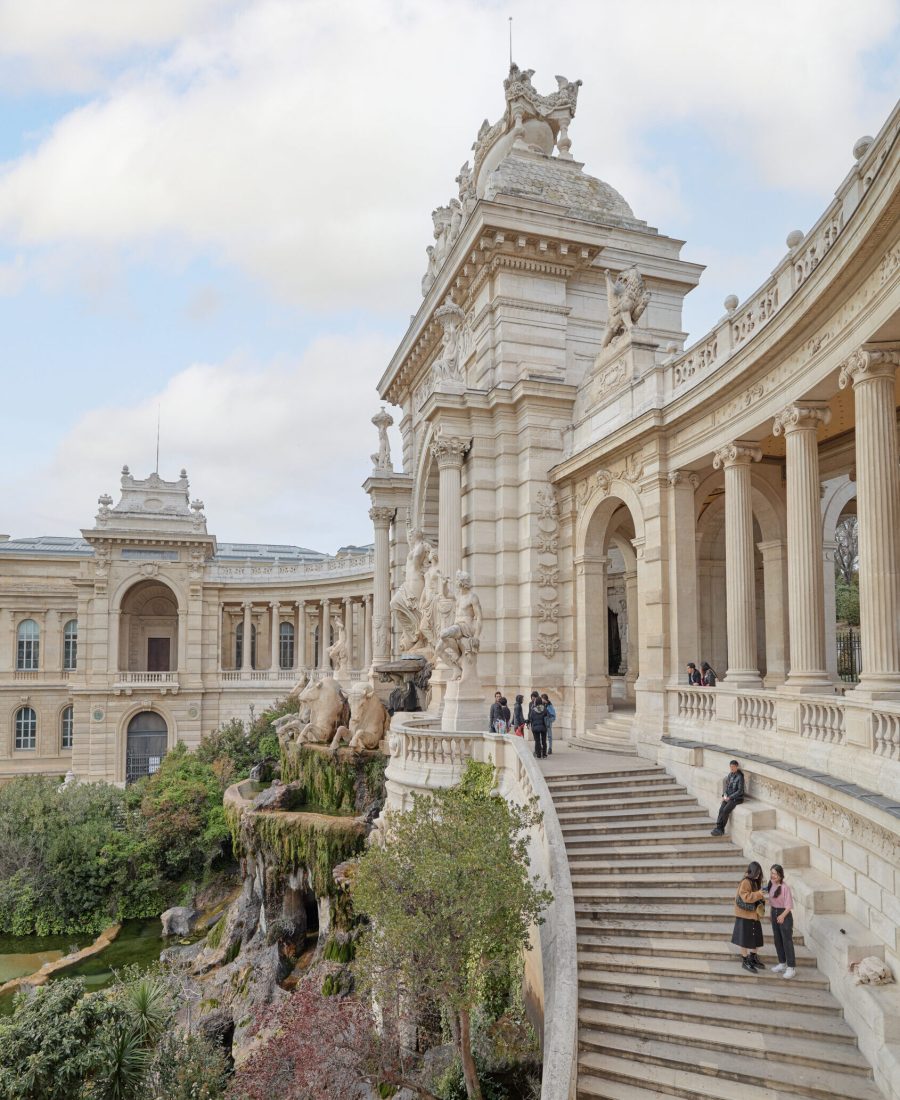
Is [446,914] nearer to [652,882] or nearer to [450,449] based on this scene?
[652,882]

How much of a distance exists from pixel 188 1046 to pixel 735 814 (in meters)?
9.81

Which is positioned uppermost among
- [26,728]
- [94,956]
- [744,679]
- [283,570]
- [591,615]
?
[283,570]

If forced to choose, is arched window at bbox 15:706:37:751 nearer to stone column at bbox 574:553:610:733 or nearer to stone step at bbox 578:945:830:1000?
stone column at bbox 574:553:610:733

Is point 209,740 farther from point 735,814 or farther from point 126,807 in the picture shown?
point 735,814

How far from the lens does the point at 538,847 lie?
1227 centimetres

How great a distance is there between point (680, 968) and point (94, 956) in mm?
23982

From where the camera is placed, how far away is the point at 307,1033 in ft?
35.3

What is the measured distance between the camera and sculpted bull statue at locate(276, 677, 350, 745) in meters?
24.7

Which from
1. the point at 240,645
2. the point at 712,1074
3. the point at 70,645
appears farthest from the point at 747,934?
the point at 240,645

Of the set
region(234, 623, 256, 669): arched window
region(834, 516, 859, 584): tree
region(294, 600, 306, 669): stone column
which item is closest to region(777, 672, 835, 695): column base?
region(834, 516, 859, 584): tree

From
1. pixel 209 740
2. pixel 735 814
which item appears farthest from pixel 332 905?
pixel 209 740

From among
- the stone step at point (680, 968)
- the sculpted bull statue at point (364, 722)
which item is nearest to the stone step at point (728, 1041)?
the stone step at point (680, 968)

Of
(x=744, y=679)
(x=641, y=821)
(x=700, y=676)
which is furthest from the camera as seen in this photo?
(x=700, y=676)

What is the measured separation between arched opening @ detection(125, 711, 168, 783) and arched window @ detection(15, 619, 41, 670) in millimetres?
9068
